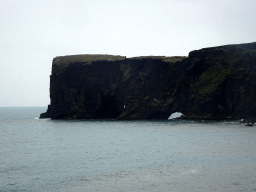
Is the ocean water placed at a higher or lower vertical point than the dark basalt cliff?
lower

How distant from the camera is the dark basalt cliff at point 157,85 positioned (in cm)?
10400

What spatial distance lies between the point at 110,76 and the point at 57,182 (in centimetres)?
9229

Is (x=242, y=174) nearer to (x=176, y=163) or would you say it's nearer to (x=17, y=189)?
(x=176, y=163)

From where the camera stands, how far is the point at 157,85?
114875mm

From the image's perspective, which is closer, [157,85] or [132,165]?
[132,165]

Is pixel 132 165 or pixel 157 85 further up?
pixel 157 85

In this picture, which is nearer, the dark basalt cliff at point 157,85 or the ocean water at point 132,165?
the ocean water at point 132,165

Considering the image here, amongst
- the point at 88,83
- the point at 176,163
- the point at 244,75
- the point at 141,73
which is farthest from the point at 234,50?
the point at 176,163

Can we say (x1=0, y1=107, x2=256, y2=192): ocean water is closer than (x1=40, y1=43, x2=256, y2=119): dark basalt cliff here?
Yes

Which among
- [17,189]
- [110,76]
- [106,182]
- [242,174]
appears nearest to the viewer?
[17,189]

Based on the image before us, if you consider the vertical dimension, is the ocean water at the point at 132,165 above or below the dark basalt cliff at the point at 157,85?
below

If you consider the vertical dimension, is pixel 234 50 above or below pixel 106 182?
above

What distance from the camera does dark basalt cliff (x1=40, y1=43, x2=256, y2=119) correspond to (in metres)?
104

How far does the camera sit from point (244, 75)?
103 m
